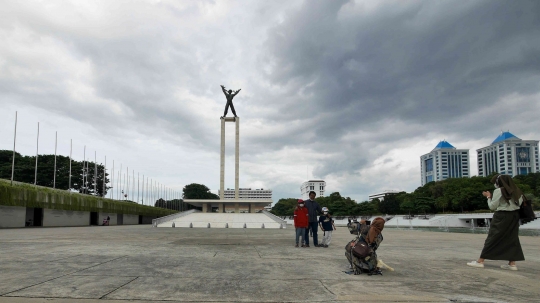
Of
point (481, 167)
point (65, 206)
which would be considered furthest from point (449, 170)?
point (65, 206)

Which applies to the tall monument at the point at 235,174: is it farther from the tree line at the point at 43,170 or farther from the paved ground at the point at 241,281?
the paved ground at the point at 241,281

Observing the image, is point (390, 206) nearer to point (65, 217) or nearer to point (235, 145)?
point (235, 145)

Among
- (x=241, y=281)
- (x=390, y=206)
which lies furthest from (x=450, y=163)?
(x=241, y=281)

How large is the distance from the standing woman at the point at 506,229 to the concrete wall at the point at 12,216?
98.5 feet

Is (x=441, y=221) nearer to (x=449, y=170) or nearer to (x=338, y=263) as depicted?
(x=338, y=263)

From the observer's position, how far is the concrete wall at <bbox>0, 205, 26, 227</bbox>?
25688mm

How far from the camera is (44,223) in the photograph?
30906 mm

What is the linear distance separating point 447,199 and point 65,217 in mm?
73736

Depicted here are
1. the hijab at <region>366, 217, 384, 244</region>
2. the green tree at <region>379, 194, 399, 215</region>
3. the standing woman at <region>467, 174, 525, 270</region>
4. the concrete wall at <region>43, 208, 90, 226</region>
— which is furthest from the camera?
the green tree at <region>379, 194, 399, 215</region>

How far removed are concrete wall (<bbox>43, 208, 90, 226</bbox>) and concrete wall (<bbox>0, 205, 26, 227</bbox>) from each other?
133 inches

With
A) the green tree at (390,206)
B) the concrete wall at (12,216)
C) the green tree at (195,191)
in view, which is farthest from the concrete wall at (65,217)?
the green tree at (390,206)

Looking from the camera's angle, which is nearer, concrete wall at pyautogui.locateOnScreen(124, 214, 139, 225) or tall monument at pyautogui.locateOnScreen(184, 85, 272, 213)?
concrete wall at pyautogui.locateOnScreen(124, 214, 139, 225)

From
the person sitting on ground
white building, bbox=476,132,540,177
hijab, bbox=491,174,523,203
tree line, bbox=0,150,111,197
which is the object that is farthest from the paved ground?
white building, bbox=476,132,540,177

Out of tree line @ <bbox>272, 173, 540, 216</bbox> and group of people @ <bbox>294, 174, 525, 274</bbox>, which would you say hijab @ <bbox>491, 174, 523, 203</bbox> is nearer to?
group of people @ <bbox>294, 174, 525, 274</bbox>
